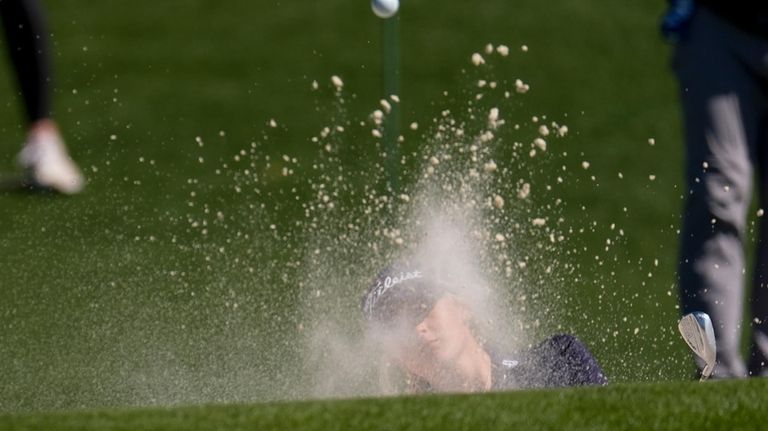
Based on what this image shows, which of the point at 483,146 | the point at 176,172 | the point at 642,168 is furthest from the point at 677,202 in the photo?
the point at 176,172

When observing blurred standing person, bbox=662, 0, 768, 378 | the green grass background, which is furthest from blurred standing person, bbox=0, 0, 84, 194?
blurred standing person, bbox=662, 0, 768, 378

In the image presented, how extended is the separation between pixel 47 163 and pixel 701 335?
240 centimetres

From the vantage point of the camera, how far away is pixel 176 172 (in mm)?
5914

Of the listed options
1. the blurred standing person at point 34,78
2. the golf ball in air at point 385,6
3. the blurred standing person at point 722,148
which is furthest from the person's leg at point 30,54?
the blurred standing person at point 722,148

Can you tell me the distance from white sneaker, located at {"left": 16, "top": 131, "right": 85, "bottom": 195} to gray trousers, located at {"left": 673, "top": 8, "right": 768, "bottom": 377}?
2147mm

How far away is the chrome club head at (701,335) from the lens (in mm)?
3811

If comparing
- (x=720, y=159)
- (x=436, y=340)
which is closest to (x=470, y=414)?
(x=436, y=340)

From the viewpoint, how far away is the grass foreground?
291cm

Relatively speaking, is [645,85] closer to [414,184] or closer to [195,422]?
[414,184]

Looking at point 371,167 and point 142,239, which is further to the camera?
point 371,167

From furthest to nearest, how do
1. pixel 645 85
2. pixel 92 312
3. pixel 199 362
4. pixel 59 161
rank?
1. pixel 645 85
2. pixel 59 161
3. pixel 92 312
4. pixel 199 362

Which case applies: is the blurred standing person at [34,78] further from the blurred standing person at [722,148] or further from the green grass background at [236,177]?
the blurred standing person at [722,148]

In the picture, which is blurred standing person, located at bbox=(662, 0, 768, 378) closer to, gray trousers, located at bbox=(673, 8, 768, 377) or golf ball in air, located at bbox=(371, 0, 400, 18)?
gray trousers, located at bbox=(673, 8, 768, 377)

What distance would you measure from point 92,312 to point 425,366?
130 centimetres
